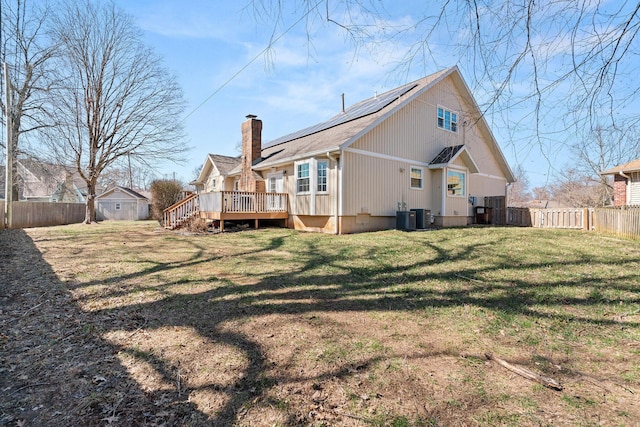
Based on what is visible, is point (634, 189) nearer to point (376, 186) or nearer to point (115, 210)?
point (376, 186)

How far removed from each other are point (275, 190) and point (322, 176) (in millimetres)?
3585

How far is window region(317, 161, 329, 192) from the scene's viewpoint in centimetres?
1225

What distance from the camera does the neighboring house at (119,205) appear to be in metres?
34.7

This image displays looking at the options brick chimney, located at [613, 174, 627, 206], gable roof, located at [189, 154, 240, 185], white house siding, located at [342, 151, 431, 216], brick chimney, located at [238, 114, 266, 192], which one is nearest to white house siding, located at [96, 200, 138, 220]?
gable roof, located at [189, 154, 240, 185]

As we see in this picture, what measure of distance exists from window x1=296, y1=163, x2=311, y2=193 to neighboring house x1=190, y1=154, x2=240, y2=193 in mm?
8496

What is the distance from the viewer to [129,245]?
982cm

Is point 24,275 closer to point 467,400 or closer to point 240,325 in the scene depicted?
point 240,325

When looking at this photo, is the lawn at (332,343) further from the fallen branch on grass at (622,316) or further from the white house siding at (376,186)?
the white house siding at (376,186)

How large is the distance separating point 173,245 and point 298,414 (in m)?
8.79

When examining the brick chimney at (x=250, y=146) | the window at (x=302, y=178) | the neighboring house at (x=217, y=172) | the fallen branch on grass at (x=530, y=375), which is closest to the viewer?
the fallen branch on grass at (x=530, y=375)

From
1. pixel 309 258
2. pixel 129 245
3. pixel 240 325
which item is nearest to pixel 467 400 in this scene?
pixel 240 325

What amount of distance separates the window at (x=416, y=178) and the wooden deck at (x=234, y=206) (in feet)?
19.0

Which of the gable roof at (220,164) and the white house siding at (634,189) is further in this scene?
the gable roof at (220,164)

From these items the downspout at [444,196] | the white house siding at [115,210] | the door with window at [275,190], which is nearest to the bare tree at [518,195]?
the downspout at [444,196]
